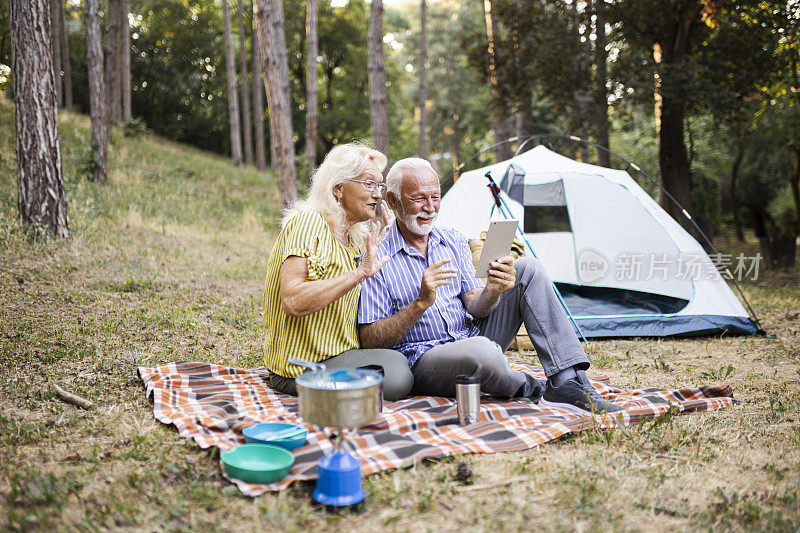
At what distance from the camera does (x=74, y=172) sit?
30.6 feet

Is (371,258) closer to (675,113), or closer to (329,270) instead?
(329,270)

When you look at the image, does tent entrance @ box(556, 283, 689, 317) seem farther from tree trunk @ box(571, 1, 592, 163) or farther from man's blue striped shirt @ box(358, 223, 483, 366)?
tree trunk @ box(571, 1, 592, 163)

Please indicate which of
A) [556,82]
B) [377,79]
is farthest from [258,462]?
[556,82]

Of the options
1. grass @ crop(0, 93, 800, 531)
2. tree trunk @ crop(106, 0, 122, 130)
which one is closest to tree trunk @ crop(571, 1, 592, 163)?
grass @ crop(0, 93, 800, 531)

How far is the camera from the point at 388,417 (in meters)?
2.51

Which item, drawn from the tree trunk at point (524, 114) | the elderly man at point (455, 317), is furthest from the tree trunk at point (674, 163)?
the elderly man at point (455, 317)

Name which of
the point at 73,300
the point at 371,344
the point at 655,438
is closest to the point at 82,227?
the point at 73,300

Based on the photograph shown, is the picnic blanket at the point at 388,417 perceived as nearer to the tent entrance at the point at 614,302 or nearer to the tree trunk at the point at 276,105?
the tent entrance at the point at 614,302

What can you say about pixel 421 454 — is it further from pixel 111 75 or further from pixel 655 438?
pixel 111 75

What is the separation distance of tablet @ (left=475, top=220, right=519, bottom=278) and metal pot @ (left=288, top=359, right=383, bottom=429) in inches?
38.5

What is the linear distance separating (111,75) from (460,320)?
11.9 m

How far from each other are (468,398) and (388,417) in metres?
0.33

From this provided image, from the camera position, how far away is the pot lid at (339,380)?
1.83 metres

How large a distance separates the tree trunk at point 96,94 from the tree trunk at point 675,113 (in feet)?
26.0
